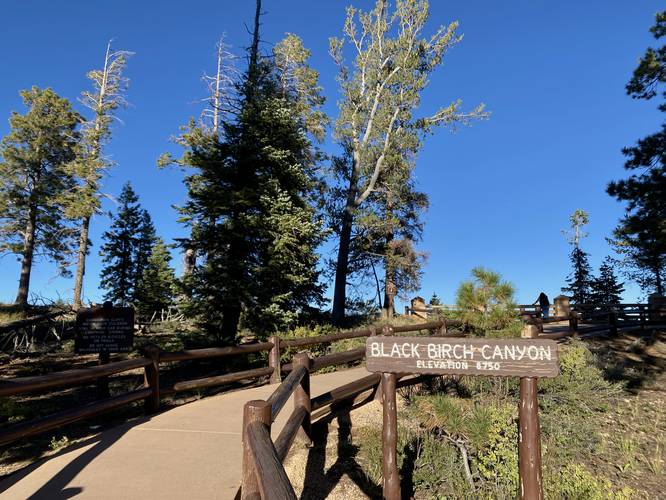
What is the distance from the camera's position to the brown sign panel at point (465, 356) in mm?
4246

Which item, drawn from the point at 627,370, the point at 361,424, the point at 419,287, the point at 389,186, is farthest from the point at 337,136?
the point at 361,424

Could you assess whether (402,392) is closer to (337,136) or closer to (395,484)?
(395,484)

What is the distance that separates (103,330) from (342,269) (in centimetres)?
1667

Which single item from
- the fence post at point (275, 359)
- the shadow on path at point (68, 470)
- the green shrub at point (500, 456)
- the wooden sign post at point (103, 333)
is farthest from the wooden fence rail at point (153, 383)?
the green shrub at point (500, 456)

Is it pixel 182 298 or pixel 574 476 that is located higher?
pixel 182 298

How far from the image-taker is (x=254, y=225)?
13.8 meters

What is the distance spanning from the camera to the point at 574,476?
6023mm

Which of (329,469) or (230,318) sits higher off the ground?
(230,318)

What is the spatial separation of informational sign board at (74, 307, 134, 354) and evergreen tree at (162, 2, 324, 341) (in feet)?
16.9

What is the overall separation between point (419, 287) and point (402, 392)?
18.5 m

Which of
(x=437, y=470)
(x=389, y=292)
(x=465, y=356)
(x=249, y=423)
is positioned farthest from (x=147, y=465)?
(x=389, y=292)

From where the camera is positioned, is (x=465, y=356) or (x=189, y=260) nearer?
(x=465, y=356)

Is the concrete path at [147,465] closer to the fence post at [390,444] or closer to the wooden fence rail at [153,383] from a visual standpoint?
the wooden fence rail at [153,383]

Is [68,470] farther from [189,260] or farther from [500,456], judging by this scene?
[189,260]
